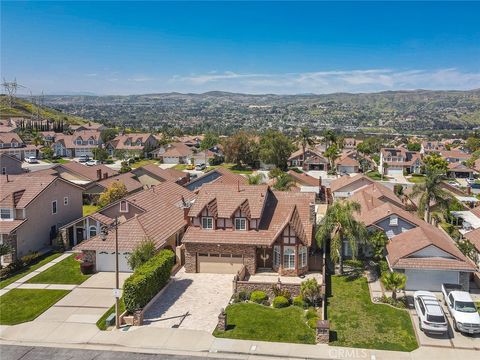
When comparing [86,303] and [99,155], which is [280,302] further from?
[99,155]

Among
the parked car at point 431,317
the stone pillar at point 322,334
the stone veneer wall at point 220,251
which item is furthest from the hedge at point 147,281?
the parked car at point 431,317

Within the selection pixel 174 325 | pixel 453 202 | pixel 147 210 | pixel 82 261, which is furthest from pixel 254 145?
pixel 174 325

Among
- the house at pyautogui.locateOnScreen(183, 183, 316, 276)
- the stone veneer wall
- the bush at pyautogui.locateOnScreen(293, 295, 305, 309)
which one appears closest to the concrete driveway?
the stone veneer wall

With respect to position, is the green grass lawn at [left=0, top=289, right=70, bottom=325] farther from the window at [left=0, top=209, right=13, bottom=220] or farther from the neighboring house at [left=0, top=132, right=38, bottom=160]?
the neighboring house at [left=0, top=132, right=38, bottom=160]

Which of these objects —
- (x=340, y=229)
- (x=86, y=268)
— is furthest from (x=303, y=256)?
(x=86, y=268)

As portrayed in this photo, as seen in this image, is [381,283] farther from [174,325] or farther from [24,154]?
[24,154]

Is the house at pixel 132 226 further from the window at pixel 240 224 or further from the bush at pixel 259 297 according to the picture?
the bush at pixel 259 297
